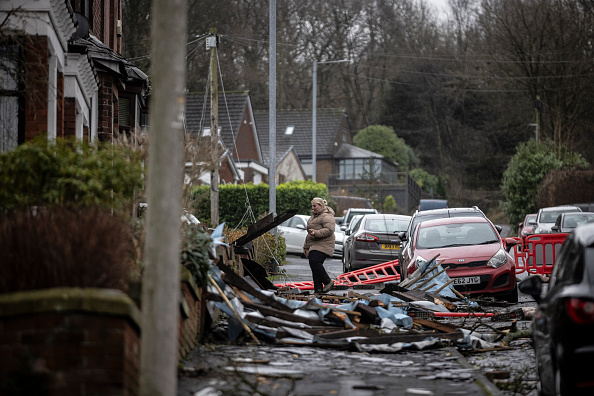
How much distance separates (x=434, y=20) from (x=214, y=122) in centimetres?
4302

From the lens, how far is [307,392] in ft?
22.3

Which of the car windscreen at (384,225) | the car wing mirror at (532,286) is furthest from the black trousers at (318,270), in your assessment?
the car wing mirror at (532,286)

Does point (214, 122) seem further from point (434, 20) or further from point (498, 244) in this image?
point (434, 20)

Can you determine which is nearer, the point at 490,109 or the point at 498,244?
the point at 498,244

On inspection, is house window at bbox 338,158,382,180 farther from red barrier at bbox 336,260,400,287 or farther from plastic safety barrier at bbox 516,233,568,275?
plastic safety barrier at bbox 516,233,568,275

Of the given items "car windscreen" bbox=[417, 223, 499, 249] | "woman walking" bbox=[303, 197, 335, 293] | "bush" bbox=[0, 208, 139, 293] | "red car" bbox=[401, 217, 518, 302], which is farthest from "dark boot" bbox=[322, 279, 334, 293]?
"bush" bbox=[0, 208, 139, 293]

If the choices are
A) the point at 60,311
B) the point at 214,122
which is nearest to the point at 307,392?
the point at 60,311

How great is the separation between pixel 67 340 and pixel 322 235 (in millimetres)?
10575

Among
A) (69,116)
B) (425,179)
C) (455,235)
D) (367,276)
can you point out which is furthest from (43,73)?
(425,179)

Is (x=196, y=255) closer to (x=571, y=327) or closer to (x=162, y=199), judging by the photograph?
(x=162, y=199)

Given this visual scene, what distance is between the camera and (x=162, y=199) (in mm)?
4727

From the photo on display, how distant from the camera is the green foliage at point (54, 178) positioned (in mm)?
7258

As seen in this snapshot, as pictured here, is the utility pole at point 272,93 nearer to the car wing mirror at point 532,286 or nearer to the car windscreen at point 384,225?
the car windscreen at point 384,225

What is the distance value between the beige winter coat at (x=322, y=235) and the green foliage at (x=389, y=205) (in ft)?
141
